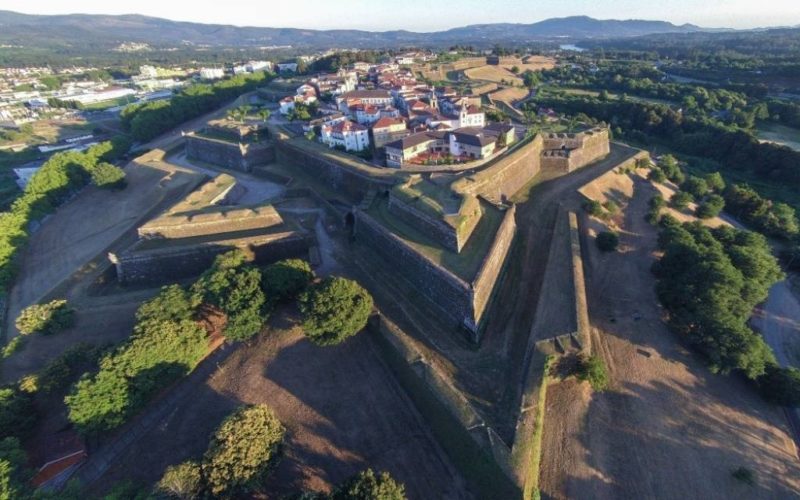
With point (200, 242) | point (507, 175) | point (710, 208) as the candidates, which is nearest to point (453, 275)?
point (507, 175)

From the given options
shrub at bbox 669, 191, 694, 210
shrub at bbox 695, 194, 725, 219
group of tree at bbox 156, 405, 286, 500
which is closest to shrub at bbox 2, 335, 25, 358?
group of tree at bbox 156, 405, 286, 500

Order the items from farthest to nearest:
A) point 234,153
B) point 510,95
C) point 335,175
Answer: point 510,95, point 234,153, point 335,175

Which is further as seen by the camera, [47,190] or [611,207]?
[47,190]

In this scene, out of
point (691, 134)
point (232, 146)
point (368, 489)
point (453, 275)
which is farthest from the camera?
point (691, 134)

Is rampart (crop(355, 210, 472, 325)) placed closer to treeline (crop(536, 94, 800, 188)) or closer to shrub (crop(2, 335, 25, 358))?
shrub (crop(2, 335, 25, 358))

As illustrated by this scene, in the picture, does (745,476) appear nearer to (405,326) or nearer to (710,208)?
(405,326)

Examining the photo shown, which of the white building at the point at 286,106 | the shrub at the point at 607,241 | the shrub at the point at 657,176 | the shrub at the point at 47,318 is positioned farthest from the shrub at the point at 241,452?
the white building at the point at 286,106

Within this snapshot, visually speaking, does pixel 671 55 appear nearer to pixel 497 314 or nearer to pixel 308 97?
pixel 308 97
